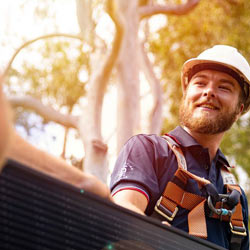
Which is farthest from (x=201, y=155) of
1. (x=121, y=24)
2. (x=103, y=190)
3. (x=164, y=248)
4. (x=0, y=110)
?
(x=121, y=24)

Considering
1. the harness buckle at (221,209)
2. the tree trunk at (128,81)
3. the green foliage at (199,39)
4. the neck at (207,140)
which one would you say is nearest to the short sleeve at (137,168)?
the harness buckle at (221,209)

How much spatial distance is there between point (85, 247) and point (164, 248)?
357mm

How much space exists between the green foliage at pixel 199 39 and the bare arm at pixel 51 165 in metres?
10.9

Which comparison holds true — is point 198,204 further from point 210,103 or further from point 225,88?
point 225,88

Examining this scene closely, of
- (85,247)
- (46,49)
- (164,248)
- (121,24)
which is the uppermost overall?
(85,247)

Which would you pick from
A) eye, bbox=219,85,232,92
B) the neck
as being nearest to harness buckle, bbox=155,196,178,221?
the neck

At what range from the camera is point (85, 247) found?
1.37m

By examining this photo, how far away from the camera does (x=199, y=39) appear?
1264 cm

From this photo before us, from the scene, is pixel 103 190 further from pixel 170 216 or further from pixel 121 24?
pixel 121 24

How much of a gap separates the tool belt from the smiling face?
1.16 ft

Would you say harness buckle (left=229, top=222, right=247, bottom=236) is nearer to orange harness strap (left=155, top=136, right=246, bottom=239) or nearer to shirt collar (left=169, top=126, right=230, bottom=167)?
orange harness strap (left=155, top=136, right=246, bottom=239)

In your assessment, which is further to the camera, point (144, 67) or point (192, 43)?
point (192, 43)

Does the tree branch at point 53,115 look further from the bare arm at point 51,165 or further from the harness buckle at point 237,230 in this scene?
the bare arm at point 51,165

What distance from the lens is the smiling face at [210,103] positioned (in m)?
2.88
